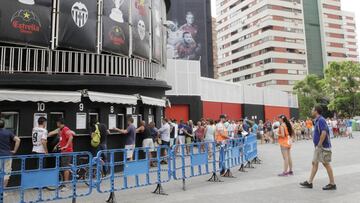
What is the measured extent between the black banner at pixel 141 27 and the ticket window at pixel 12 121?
17.8 ft

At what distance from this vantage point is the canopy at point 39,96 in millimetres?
9719

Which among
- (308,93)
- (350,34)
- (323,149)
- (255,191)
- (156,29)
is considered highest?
(350,34)

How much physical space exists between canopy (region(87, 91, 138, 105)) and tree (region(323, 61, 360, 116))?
46898 millimetres

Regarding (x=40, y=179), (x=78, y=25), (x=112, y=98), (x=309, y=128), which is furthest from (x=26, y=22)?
(x=309, y=128)

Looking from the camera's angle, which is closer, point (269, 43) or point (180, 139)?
point (180, 139)

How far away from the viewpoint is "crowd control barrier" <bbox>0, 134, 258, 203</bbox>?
22.2 ft

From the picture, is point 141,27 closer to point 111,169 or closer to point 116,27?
point 116,27

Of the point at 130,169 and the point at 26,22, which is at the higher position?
the point at 26,22

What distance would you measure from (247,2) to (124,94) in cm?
8280

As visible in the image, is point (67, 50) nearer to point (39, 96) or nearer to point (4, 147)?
point (39, 96)

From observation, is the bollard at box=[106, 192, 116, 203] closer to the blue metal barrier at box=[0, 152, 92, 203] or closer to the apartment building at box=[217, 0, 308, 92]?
the blue metal barrier at box=[0, 152, 92, 203]

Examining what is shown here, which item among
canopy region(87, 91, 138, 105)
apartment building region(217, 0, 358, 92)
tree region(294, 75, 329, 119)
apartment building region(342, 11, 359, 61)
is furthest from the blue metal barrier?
apartment building region(342, 11, 359, 61)

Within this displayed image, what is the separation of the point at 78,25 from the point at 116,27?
1.58m

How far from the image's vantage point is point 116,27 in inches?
516
